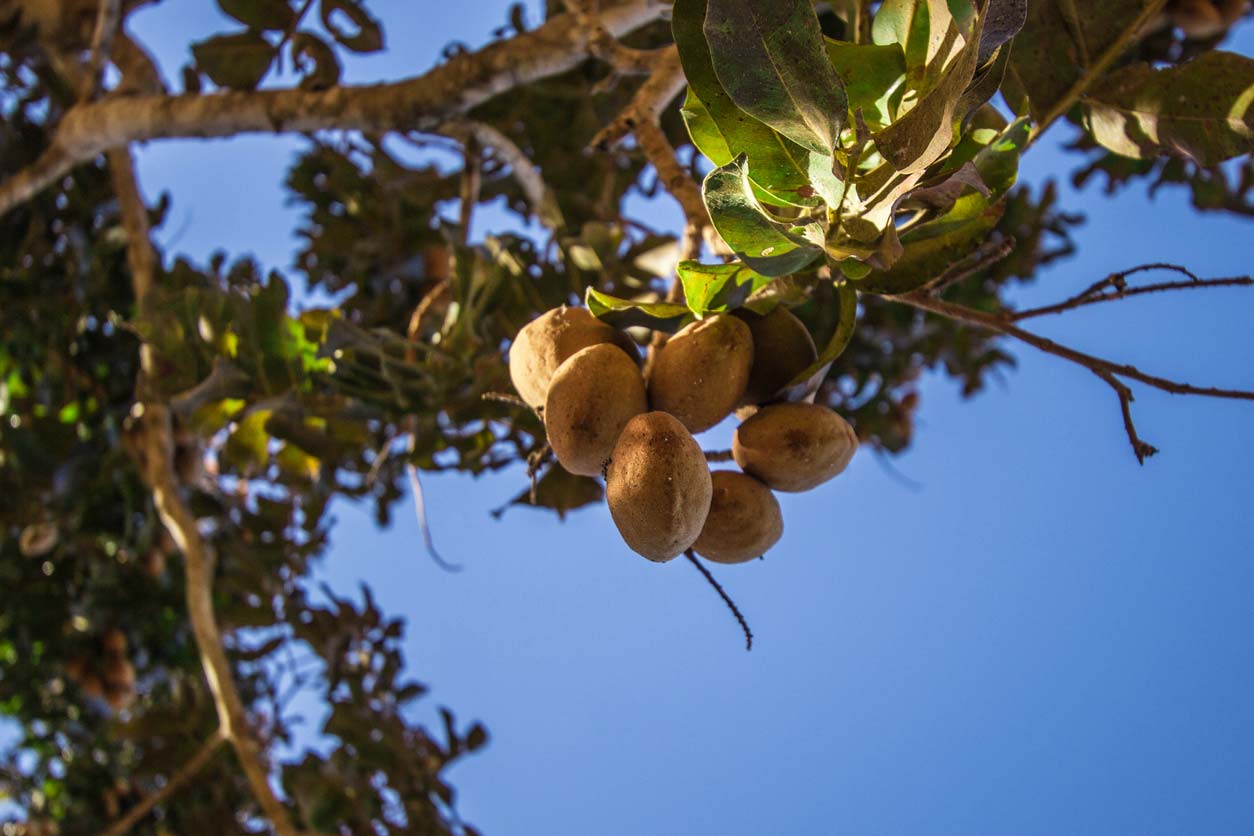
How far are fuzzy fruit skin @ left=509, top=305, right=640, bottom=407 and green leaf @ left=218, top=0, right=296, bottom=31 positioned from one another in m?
1.37

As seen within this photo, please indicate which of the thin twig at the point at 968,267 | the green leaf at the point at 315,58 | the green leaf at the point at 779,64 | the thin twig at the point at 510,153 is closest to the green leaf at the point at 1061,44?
the thin twig at the point at 968,267

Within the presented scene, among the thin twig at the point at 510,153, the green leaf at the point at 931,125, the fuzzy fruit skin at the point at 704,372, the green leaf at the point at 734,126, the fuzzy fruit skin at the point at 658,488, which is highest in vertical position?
the thin twig at the point at 510,153

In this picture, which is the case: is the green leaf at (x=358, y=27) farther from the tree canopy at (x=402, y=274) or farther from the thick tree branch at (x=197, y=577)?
the thick tree branch at (x=197, y=577)

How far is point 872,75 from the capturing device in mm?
794

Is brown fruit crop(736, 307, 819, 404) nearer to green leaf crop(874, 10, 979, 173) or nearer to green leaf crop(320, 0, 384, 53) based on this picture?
green leaf crop(874, 10, 979, 173)

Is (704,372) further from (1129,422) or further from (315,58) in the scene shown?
(315,58)

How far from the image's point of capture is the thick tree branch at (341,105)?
1638mm

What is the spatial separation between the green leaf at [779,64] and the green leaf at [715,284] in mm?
175

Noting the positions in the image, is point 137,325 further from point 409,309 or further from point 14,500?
point 14,500

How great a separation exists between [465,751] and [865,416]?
1.38 meters

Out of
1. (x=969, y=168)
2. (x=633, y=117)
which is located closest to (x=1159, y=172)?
(x=633, y=117)

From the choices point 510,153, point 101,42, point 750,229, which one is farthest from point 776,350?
point 101,42

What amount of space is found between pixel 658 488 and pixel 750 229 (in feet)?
0.80

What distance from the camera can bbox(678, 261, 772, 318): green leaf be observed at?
34.3 inches
